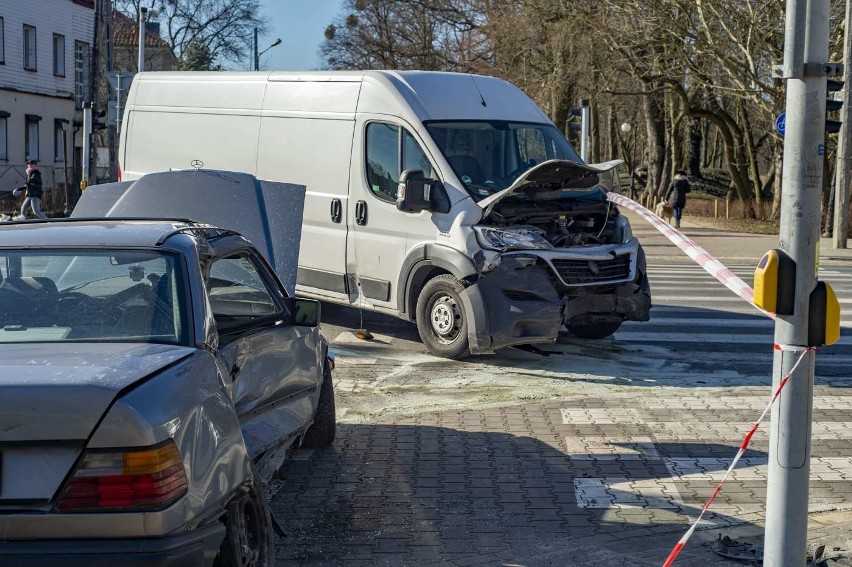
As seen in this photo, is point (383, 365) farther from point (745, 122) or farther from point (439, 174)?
point (745, 122)

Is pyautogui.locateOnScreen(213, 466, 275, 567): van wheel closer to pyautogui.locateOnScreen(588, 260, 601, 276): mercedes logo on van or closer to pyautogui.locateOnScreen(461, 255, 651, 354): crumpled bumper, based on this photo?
pyautogui.locateOnScreen(461, 255, 651, 354): crumpled bumper

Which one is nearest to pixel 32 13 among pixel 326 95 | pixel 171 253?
pixel 326 95

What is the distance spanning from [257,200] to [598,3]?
89.0ft

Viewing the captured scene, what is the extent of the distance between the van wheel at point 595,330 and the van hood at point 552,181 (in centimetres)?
154

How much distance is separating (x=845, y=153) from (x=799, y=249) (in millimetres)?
21484

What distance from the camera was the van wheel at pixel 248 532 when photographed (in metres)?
4.32

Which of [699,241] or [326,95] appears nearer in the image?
[326,95]

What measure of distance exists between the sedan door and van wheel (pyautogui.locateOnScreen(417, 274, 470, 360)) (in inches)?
157

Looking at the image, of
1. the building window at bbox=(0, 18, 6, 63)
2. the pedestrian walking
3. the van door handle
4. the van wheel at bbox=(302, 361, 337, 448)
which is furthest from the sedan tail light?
the building window at bbox=(0, 18, 6, 63)

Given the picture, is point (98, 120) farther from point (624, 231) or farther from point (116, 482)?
point (116, 482)

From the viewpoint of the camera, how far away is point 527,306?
10.2 metres

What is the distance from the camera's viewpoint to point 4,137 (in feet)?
161

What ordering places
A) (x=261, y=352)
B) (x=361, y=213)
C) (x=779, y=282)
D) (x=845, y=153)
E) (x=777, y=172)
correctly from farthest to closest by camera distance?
1. (x=777, y=172)
2. (x=845, y=153)
3. (x=361, y=213)
4. (x=261, y=352)
5. (x=779, y=282)

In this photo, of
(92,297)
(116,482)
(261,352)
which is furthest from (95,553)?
(261,352)
